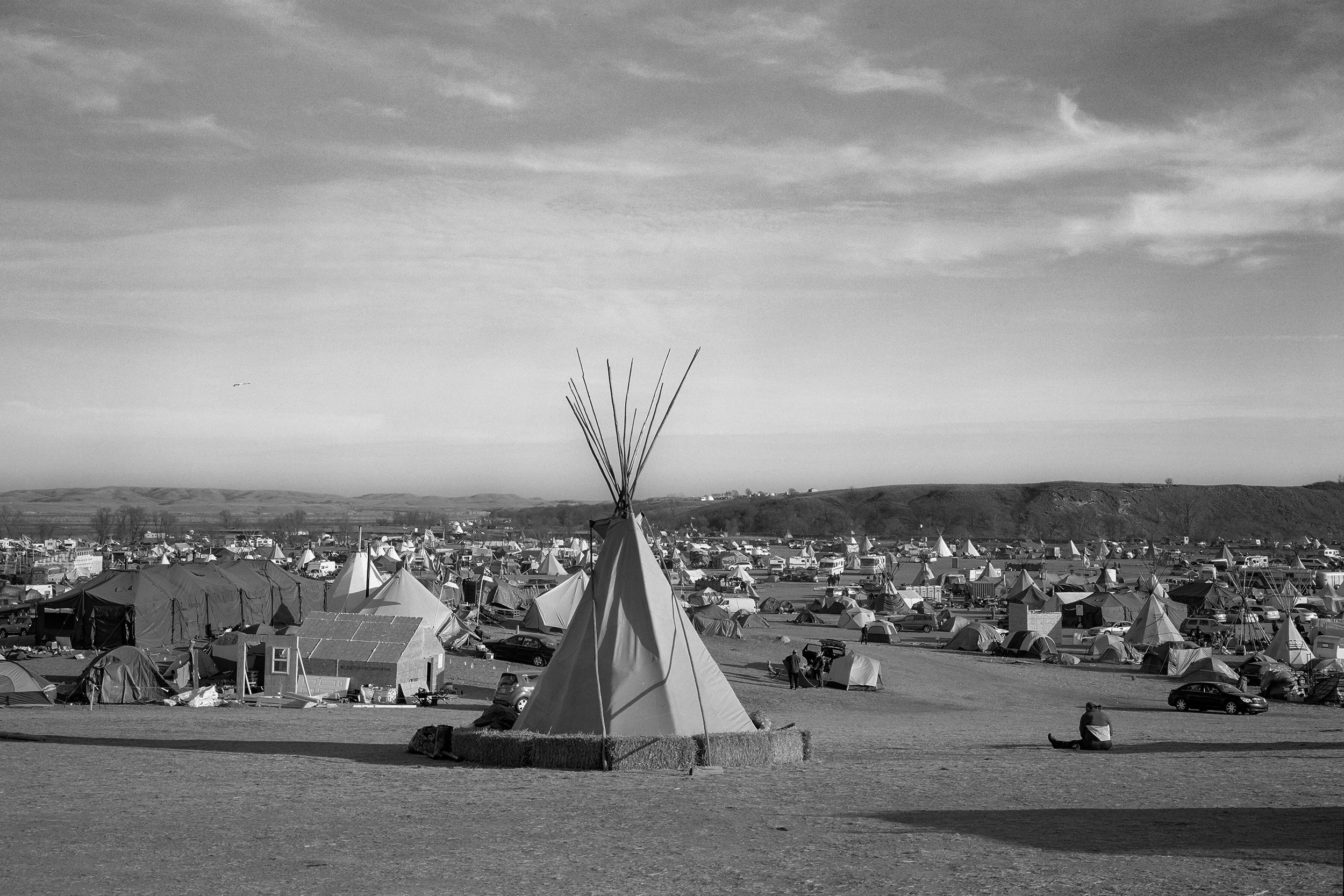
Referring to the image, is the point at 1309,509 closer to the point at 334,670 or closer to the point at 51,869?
the point at 334,670

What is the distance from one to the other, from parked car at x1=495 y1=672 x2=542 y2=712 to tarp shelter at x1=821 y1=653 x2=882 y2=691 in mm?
7084

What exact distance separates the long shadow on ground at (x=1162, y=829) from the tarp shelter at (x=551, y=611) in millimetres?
24700

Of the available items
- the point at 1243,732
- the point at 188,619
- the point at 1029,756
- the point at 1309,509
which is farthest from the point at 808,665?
the point at 1309,509

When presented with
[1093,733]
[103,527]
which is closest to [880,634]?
[1093,733]

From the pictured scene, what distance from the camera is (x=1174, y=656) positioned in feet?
98.5

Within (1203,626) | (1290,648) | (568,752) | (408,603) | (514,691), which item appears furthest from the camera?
(1203,626)

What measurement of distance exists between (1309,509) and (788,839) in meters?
148

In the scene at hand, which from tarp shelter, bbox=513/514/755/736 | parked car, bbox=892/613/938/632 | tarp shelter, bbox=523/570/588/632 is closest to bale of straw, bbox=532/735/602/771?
tarp shelter, bbox=513/514/755/736

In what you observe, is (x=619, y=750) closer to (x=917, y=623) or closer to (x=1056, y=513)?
(x=917, y=623)

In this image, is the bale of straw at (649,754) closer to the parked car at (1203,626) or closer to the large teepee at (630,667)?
the large teepee at (630,667)

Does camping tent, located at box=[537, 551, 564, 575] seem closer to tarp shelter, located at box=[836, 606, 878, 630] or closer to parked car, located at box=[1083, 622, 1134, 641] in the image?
tarp shelter, located at box=[836, 606, 878, 630]

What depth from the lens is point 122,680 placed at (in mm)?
20266

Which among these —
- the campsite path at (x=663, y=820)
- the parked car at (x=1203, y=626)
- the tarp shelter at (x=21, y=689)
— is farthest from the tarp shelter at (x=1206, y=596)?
the tarp shelter at (x=21, y=689)

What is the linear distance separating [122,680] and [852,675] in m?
14.0
